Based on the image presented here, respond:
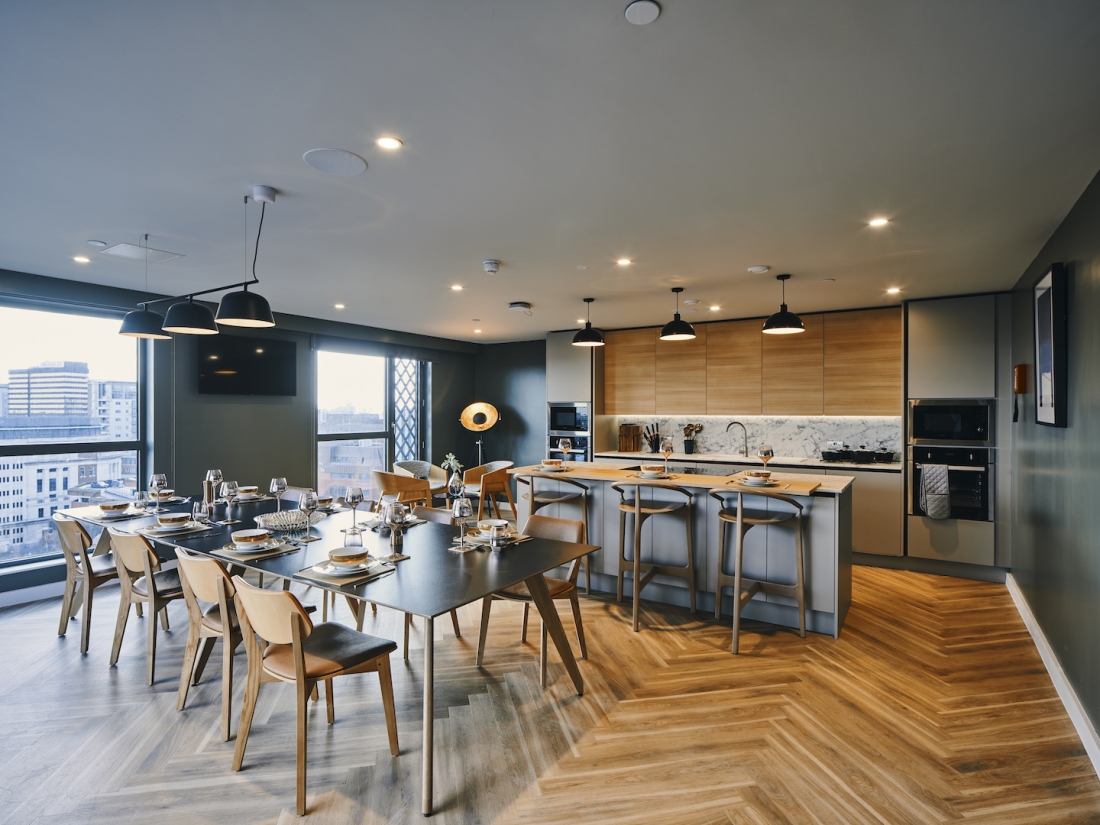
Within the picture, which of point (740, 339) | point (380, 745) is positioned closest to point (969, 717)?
point (380, 745)

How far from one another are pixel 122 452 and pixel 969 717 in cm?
612

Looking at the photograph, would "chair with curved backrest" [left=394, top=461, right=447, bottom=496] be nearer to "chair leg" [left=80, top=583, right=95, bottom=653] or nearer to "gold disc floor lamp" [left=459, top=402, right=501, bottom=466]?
"gold disc floor lamp" [left=459, top=402, right=501, bottom=466]

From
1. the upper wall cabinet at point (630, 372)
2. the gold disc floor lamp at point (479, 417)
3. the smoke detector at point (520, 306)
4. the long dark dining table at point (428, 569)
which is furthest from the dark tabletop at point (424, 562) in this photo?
the gold disc floor lamp at point (479, 417)

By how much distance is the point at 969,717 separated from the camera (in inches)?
109

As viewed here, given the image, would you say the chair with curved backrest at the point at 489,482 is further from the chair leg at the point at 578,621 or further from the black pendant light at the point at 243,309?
the black pendant light at the point at 243,309

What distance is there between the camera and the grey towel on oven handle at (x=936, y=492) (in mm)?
5098

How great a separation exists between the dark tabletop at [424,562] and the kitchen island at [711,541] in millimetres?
1376

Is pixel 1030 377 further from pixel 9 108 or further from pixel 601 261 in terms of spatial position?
pixel 9 108

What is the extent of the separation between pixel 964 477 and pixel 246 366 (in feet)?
21.7

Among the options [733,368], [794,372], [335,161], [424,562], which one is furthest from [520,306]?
[424,562]

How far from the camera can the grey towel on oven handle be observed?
5098mm

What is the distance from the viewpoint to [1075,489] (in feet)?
9.23

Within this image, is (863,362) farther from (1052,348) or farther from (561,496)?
(561,496)

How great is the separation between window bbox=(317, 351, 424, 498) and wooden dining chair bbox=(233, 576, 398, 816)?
423cm
